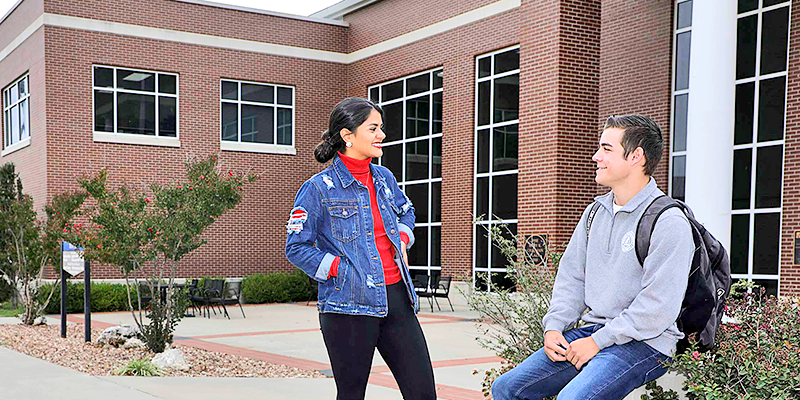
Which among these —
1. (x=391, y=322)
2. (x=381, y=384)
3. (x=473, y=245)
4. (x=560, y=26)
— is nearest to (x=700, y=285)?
(x=391, y=322)

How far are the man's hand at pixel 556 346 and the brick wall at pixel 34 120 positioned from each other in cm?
1879

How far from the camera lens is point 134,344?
10.7 metres

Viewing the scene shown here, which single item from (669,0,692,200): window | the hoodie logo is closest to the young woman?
the hoodie logo

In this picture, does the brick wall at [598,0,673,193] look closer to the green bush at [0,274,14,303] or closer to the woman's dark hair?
the woman's dark hair

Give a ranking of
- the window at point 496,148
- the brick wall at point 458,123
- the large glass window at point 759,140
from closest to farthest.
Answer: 1. the large glass window at point 759,140
2. the window at point 496,148
3. the brick wall at point 458,123

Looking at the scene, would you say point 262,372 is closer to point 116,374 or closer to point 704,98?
point 116,374

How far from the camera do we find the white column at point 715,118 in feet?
40.3

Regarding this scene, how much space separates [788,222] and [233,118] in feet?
46.3

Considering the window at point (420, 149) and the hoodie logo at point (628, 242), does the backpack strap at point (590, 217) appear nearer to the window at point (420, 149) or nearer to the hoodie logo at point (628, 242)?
the hoodie logo at point (628, 242)

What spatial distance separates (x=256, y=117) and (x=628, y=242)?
19759 mm

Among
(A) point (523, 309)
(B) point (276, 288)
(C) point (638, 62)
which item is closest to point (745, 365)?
(A) point (523, 309)

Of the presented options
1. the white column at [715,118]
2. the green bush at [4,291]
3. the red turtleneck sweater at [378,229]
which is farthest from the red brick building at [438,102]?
the red turtleneck sweater at [378,229]

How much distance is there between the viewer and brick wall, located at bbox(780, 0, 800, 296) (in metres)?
13.6

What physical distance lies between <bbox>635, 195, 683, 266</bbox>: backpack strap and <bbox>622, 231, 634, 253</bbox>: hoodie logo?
0.04 meters
